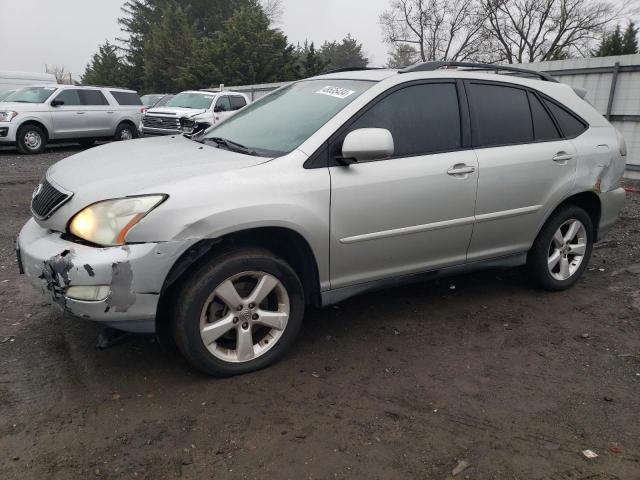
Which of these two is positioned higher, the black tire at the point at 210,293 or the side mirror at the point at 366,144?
the side mirror at the point at 366,144

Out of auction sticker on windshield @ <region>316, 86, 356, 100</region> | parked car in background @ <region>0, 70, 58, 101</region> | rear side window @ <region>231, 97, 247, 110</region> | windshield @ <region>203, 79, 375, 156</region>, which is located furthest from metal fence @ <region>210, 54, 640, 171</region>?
parked car in background @ <region>0, 70, 58, 101</region>

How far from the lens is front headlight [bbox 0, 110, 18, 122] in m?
12.2

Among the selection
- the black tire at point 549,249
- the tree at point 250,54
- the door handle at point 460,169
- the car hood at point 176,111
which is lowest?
the black tire at point 549,249

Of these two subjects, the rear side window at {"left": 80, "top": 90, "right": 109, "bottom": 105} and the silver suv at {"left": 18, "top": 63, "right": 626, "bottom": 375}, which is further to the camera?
the rear side window at {"left": 80, "top": 90, "right": 109, "bottom": 105}

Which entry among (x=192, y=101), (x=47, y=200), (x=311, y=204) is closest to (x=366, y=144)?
(x=311, y=204)

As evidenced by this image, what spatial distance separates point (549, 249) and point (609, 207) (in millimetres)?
721

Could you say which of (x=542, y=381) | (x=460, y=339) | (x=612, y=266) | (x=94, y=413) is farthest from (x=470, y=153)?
(x=94, y=413)

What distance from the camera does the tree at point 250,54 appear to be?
3106 cm

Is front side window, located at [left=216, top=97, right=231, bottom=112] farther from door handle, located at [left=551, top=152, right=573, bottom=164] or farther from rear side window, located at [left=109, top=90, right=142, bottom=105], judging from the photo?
door handle, located at [left=551, top=152, right=573, bottom=164]

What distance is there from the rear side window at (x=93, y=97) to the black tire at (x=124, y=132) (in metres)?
0.76

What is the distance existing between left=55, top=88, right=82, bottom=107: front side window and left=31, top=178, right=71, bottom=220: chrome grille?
11.7 meters

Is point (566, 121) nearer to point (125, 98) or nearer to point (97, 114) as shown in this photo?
point (97, 114)

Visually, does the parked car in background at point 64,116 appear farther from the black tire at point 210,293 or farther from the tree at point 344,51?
the tree at point 344,51

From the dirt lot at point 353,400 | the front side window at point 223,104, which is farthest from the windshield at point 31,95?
the dirt lot at point 353,400
